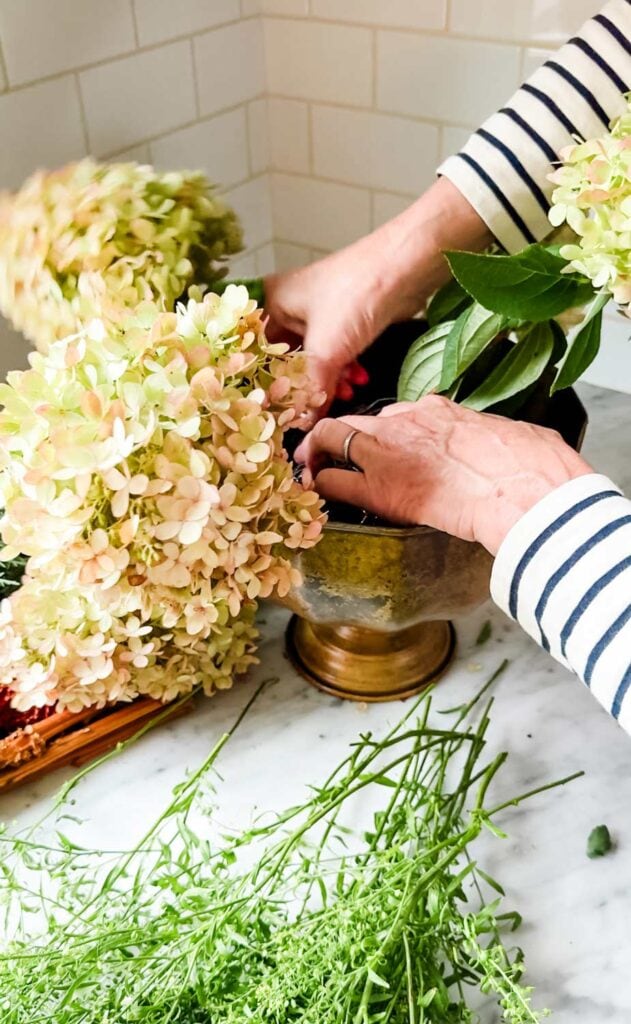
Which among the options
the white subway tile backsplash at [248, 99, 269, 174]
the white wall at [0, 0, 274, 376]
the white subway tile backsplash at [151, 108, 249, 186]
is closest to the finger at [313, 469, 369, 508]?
the white wall at [0, 0, 274, 376]

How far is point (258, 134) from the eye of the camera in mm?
1120

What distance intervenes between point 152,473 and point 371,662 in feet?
0.99

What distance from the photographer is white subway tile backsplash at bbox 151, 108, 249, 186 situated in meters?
1.01

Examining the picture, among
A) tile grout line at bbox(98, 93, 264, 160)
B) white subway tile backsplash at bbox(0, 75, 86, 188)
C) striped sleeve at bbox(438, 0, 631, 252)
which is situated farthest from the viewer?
tile grout line at bbox(98, 93, 264, 160)

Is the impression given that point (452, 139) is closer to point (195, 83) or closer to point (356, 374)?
point (195, 83)

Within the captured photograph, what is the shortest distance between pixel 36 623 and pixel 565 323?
434 mm

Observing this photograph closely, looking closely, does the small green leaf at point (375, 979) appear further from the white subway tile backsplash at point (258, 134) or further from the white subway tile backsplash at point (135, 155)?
the white subway tile backsplash at point (258, 134)

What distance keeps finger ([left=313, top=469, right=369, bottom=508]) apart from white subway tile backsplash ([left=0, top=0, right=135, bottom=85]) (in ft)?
1.52

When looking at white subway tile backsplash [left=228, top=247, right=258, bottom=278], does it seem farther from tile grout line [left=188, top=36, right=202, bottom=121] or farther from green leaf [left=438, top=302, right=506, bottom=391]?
green leaf [left=438, top=302, right=506, bottom=391]

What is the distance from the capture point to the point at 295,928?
20.2 inches

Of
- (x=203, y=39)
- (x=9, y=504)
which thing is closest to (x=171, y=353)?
(x=9, y=504)

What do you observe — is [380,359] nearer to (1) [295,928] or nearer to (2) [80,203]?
(2) [80,203]

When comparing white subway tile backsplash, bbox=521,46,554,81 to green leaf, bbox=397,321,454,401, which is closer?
green leaf, bbox=397,321,454,401

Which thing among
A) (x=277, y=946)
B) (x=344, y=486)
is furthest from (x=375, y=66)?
(x=277, y=946)
